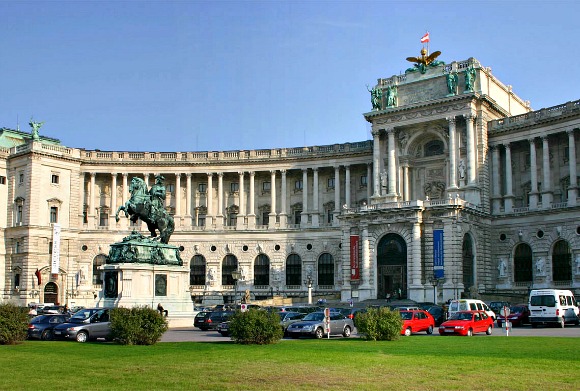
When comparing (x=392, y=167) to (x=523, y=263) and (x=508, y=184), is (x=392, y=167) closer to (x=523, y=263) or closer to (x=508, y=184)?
(x=508, y=184)

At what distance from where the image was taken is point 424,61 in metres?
84.4

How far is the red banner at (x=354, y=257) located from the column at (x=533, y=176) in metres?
19.2

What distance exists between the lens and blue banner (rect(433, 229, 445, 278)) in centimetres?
7319

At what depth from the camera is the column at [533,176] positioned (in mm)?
77562

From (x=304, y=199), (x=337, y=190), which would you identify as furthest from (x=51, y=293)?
(x=337, y=190)

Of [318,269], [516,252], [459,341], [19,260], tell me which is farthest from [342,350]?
[19,260]

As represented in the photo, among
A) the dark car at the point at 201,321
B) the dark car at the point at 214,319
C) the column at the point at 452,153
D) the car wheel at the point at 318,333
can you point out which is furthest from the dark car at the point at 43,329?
the column at the point at 452,153

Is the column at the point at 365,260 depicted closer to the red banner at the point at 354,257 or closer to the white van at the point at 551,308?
the red banner at the point at 354,257

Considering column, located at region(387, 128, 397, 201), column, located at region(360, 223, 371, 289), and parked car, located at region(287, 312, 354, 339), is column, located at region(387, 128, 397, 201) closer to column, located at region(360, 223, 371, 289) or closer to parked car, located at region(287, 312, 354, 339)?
column, located at region(360, 223, 371, 289)

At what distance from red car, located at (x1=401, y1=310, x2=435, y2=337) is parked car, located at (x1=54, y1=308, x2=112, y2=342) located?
1659 centimetres

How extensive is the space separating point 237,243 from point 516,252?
35046 millimetres

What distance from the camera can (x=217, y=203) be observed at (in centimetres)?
9738

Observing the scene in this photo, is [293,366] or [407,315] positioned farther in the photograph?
[407,315]

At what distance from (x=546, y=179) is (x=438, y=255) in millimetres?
14884
